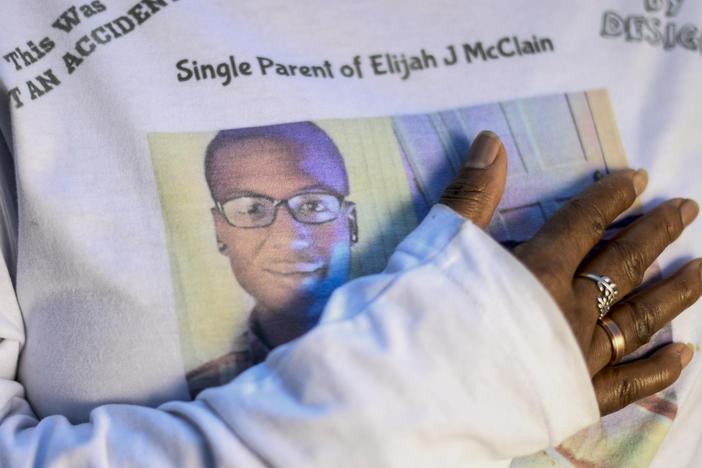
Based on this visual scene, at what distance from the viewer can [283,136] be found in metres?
0.68

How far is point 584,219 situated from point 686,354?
0.20 meters

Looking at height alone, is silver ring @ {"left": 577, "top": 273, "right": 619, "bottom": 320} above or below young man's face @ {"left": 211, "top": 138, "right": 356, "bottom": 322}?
below

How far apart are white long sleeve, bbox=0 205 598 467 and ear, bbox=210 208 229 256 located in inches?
5.0

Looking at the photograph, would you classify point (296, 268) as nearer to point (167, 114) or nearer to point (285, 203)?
point (285, 203)

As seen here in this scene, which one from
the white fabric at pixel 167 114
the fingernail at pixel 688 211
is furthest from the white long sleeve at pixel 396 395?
the fingernail at pixel 688 211

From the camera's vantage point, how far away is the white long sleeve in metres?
Answer: 0.51

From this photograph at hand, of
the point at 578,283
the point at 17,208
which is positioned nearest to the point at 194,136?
the point at 17,208

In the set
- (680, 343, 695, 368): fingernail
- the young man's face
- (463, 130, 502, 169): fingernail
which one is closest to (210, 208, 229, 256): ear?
the young man's face

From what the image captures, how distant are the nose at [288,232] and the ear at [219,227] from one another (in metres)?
0.04

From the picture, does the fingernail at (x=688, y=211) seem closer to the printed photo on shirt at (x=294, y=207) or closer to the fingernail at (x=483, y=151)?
the printed photo on shirt at (x=294, y=207)

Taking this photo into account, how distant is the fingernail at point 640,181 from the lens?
74 centimetres

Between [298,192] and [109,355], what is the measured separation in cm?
23

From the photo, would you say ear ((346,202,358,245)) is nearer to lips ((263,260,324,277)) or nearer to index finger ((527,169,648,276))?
lips ((263,260,324,277))

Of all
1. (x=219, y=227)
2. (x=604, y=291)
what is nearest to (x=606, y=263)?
(x=604, y=291)
